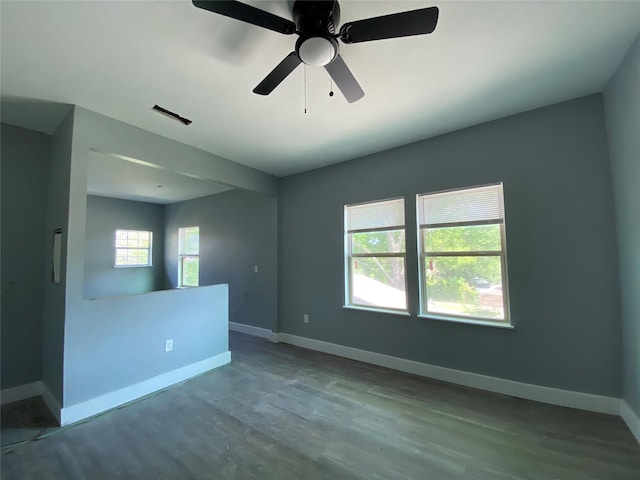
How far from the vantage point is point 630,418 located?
2045mm

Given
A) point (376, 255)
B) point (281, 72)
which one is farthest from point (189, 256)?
point (281, 72)

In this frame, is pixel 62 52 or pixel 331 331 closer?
pixel 62 52

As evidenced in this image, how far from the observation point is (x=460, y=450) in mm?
1886

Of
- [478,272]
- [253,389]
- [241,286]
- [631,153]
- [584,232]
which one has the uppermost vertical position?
[631,153]

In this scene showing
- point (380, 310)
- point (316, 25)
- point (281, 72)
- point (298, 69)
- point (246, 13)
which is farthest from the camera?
point (380, 310)

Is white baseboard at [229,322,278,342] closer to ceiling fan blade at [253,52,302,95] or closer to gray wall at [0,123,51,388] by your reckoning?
gray wall at [0,123,51,388]

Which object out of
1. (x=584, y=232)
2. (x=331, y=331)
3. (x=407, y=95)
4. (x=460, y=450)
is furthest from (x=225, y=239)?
(x=584, y=232)

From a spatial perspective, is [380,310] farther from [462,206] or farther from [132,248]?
[132,248]

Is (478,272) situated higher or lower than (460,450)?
higher

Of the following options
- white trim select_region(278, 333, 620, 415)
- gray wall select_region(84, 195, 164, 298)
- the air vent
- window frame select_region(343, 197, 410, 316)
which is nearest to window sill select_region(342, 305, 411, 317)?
window frame select_region(343, 197, 410, 316)

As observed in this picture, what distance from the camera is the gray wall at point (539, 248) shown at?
2.31m

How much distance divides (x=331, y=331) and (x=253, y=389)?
1.40m

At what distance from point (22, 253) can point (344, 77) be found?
358 cm

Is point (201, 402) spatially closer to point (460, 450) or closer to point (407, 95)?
point (460, 450)
